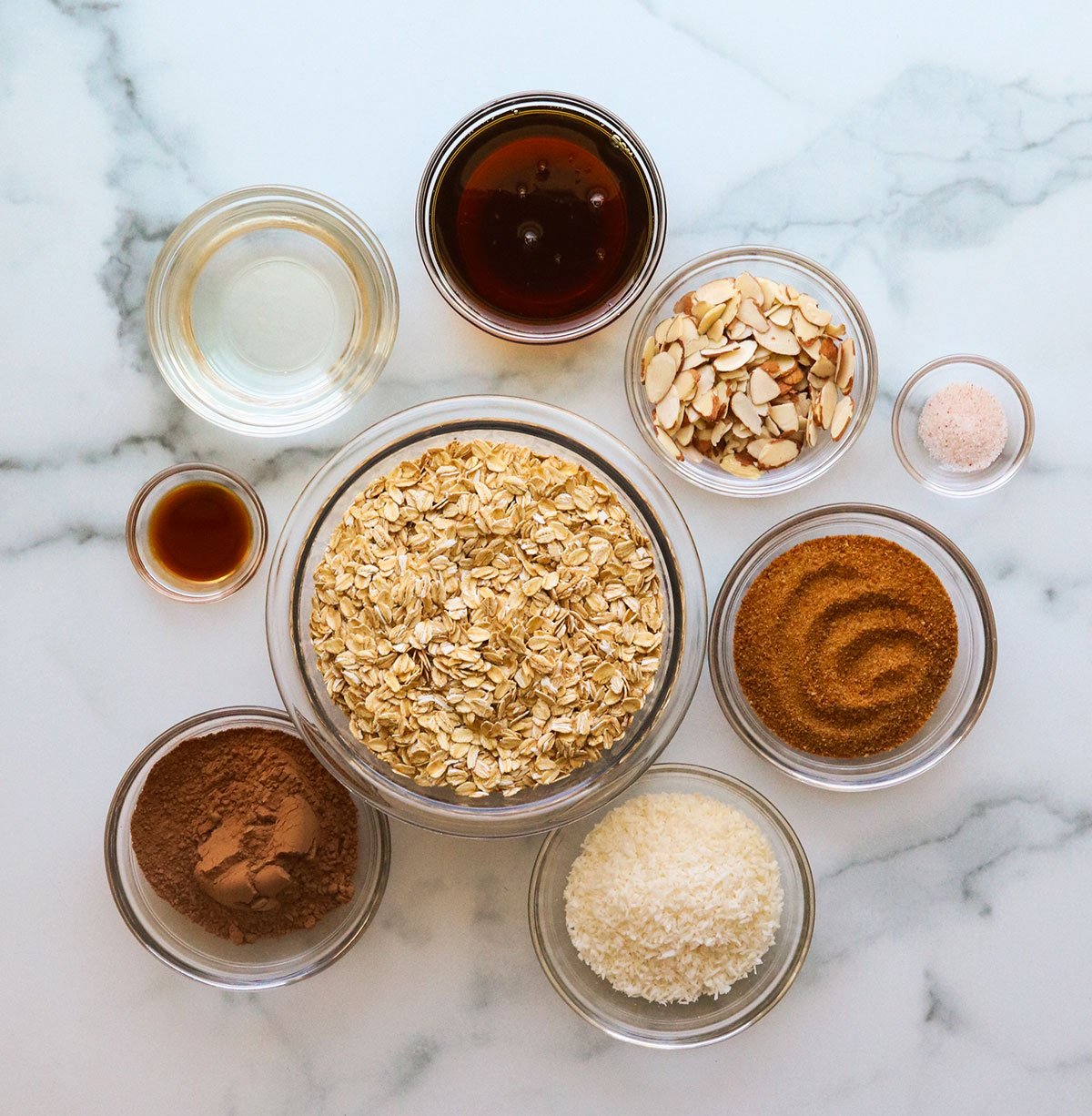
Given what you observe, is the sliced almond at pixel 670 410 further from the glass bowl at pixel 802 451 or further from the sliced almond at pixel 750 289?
the sliced almond at pixel 750 289

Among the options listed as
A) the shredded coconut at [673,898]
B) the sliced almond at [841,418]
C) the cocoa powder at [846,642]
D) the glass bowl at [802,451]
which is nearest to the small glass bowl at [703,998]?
the shredded coconut at [673,898]

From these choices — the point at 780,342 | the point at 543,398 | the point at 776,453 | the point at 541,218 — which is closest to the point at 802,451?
the point at 776,453

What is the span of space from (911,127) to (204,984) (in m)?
1.98

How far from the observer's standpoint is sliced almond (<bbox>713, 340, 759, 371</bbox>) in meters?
1.50

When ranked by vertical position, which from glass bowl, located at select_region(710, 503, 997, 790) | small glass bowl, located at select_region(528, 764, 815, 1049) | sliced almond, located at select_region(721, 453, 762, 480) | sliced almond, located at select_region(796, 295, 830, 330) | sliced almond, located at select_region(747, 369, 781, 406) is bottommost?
small glass bowl, located at select_region(528, 764, 815, 1049)

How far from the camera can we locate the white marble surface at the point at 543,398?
158 centimetres

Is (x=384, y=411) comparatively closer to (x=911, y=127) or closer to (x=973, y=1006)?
(x=911, y=127)

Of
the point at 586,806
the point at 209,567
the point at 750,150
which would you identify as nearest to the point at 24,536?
the point at 209,567

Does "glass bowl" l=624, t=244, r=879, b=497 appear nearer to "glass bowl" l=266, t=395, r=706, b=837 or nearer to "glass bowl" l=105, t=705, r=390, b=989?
"glass bowl" l=266, t=395, r=706, b=837

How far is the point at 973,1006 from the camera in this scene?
166 cm

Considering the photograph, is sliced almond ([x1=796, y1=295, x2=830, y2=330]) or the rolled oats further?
sliced almond ([x1=796, y1=295, x2=830, y2=330])

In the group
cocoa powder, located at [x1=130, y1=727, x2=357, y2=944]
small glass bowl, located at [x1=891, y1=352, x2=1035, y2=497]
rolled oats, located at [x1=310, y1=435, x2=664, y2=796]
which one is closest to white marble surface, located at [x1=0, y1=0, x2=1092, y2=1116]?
small glass bowl, located at [x1=891, y1=352, x2=1035, y2=497]

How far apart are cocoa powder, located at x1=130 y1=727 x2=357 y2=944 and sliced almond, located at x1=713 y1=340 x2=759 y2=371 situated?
Result: 3.12 ft

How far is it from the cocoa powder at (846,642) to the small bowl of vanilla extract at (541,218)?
1.84ft
